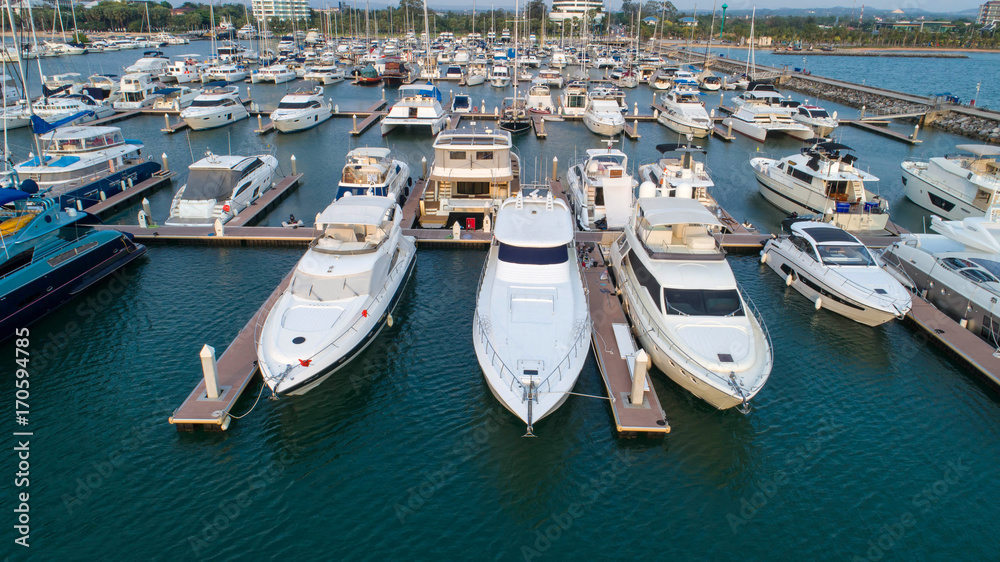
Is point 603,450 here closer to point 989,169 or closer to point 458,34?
point 989,169

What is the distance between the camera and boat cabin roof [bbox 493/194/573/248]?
57.4ft

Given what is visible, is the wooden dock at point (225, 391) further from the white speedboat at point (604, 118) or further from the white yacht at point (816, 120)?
the white yacht at point (816, 120)

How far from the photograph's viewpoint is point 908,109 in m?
56.4

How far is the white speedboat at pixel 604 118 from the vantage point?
1834 inches

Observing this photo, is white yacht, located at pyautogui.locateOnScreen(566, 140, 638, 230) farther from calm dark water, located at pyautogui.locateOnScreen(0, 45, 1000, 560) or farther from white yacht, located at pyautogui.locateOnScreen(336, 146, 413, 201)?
calm dark water, located at pyautogui.locateOnScreen(0, 45, 1000, 560)

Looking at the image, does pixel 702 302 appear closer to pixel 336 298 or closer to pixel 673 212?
pixel 673 212

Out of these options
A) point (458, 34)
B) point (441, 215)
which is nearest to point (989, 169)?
point (441, 215)

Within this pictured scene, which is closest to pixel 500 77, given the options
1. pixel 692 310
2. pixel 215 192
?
pixel 215 192

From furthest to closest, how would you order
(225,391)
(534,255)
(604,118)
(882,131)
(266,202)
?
1. (882,131)
2. (604,118)
3. (266,202)
4. (534,255)
5. (225,391)

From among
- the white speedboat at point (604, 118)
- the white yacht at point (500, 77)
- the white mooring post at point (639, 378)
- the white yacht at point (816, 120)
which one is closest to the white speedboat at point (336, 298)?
the white mooring post at point (639, 378)

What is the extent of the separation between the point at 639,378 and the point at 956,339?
37.0 feet

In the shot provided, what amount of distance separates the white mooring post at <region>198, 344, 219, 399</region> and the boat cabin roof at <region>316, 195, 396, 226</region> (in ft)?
21.1

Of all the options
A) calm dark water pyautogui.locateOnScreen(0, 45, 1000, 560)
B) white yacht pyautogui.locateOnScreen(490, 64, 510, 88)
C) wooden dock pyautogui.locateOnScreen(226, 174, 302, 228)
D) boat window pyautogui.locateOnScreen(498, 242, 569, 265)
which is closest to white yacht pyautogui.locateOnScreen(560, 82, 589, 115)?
white yacht pyautogui.locateOnScreen(490, 64, 510, 88)

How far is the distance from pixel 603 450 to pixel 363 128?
1643 inches
